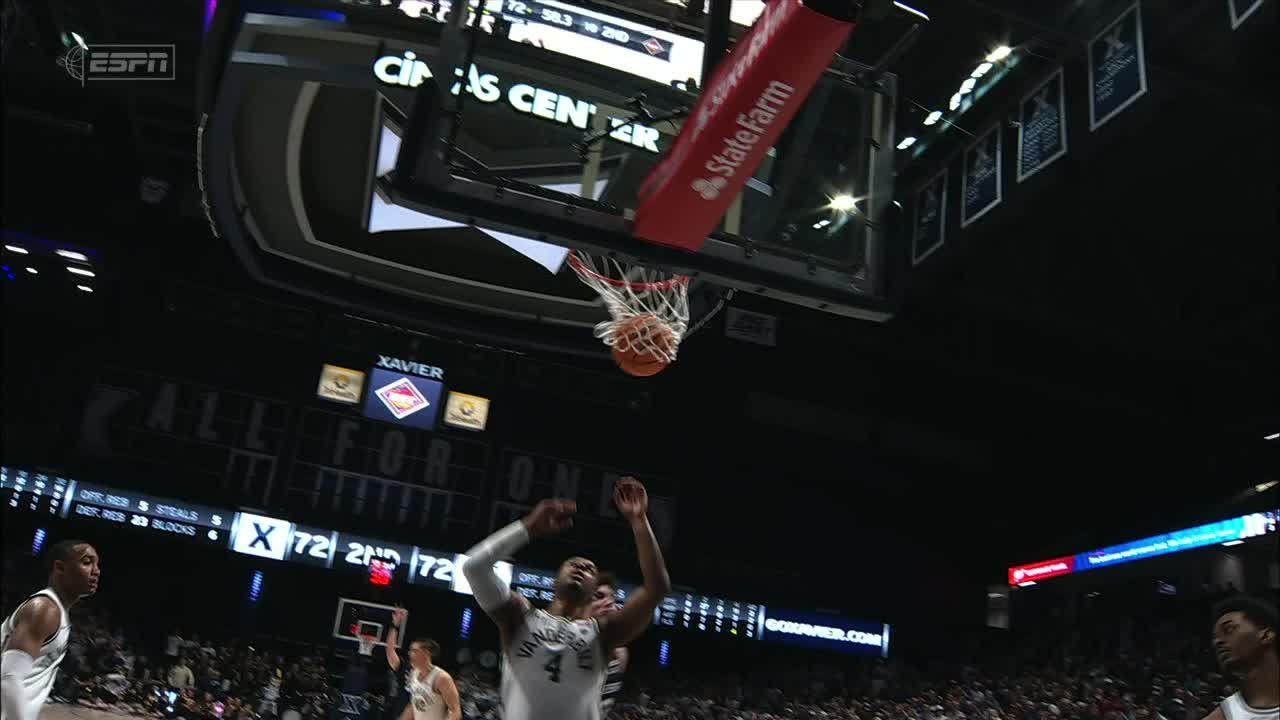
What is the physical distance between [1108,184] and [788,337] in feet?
26.5

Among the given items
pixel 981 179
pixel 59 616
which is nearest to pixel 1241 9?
pixel 981 179

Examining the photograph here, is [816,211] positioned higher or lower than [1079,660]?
higher

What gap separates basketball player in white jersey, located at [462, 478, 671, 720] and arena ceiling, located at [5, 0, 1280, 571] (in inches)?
249

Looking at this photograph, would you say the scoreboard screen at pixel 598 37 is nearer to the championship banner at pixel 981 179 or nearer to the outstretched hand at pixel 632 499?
the outstretched hand at pixel 632 499

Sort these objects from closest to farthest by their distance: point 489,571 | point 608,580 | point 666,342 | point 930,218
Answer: point 489,571
point 608,580
point 666,342
point 930,218

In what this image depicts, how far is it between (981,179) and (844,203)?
4107mm

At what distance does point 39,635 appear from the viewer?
12.8ft

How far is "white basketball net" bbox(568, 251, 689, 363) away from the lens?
22.0ft

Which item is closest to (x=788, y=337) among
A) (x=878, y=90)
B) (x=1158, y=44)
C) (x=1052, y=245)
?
(x=1052, y=245)

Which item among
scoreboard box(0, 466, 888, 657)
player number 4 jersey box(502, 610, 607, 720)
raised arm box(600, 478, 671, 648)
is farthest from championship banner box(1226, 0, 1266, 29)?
scoreboard box(0, 466, 888, 657)

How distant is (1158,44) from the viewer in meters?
8.48

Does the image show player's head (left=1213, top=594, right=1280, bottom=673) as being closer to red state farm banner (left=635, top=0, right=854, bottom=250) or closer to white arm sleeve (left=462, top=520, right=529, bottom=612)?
white arm sleeve (left=462, top=520, right=529, bottom=612)

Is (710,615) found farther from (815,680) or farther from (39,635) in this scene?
(39,635)

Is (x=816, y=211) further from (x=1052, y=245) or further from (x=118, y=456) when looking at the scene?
(x=118, y=456)
